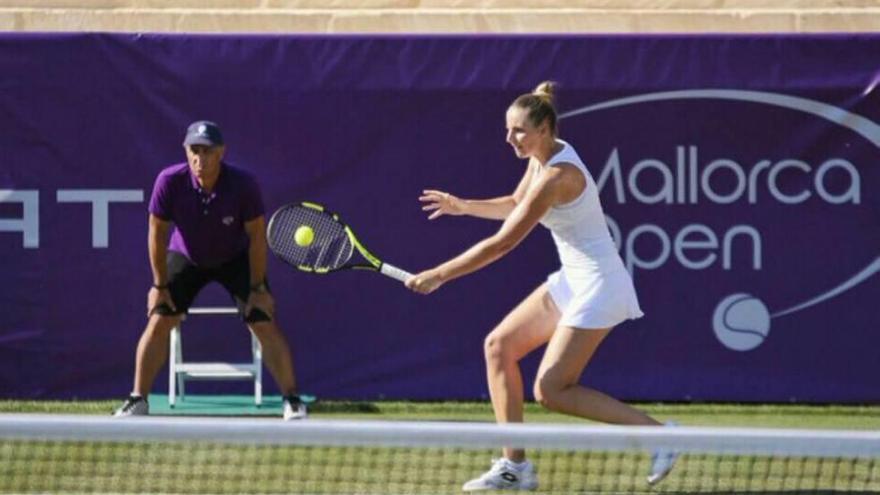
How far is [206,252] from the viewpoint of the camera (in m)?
8.33

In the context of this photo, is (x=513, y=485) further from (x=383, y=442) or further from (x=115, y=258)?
(x=115, y=258)

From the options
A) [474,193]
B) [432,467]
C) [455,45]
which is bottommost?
[432,467]

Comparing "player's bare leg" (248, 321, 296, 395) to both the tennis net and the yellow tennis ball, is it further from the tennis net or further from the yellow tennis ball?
the yellow tennis ball

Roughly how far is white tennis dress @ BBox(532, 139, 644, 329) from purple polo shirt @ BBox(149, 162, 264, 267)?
7.36 ft

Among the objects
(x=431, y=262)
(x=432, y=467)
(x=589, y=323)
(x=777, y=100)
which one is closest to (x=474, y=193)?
(x=431, y=262)

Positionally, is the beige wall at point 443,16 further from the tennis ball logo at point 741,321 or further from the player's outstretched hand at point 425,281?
the player's outstretched hand at point 425,281

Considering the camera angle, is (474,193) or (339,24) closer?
(474,193)

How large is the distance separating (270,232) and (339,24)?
3178 millimetres

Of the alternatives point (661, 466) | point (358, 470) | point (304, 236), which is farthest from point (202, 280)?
point (661, 466)

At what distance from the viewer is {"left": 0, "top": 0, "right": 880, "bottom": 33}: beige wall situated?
10.2 meters

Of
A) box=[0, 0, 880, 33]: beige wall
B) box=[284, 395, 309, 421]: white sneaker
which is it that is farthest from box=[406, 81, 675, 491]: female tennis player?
box=[0, 0, 880, 33]: beige wall

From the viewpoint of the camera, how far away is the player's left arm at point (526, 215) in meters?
6.09

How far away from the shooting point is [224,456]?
23.7 ft

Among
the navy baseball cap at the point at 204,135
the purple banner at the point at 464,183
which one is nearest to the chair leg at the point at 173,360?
the purple banner at the point at 464,183
